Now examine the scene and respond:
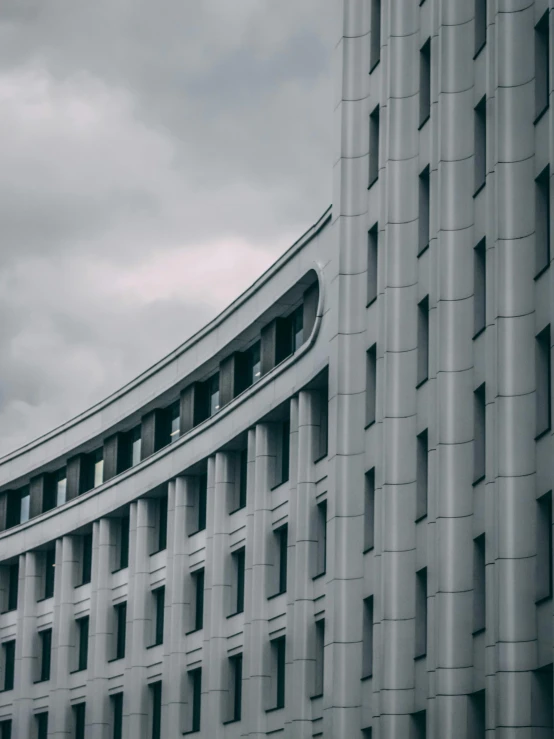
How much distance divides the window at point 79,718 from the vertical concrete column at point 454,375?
32.7m

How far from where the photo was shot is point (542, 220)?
36.8 metres

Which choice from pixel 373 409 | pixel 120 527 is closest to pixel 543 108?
pixel 373 409

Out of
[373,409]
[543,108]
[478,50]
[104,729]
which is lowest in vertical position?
[104,729]

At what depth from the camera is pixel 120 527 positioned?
69250mm

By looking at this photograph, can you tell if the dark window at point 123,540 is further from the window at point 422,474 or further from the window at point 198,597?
the window at point 422,474

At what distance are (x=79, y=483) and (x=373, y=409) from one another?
2863 cm

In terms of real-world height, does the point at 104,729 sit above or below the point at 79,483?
below

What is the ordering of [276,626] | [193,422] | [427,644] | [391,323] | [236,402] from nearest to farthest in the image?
[427,644]
[391,323]
[276,626]
[236,402]
[193,422]

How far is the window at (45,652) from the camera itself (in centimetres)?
7306

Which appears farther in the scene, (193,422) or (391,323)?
(193,422)

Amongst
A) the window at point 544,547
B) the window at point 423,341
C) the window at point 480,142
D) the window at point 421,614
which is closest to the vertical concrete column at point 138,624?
the window at point 421,614

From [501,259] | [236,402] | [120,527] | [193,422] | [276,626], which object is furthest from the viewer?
[120,527]

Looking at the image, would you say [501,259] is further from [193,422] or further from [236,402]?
[193,422]

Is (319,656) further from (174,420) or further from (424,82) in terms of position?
(174,420)
